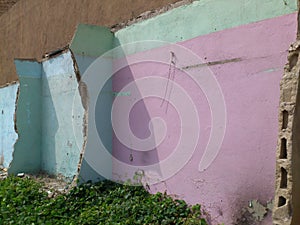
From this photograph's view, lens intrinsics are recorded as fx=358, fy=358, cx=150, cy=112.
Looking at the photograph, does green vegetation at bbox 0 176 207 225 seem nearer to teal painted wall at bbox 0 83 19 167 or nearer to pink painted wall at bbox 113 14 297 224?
pink painted wall at bbox 113 14 297 224

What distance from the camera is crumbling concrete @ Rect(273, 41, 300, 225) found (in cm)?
225

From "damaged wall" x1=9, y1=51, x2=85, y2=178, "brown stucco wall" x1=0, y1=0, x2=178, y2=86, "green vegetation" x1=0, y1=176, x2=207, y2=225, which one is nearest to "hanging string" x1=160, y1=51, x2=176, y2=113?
"brown stucco wall" x1=0, y1=0, x2=178, y2=86

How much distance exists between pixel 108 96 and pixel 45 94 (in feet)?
8.16

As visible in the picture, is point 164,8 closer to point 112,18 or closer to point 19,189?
point 112,18

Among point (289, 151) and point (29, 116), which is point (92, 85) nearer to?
point (29, 116)

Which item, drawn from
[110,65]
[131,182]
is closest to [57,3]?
[110,65]

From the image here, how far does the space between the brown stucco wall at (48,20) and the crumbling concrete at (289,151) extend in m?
2.56

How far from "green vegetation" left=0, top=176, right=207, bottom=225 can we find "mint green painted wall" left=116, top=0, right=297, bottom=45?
1.90 metres

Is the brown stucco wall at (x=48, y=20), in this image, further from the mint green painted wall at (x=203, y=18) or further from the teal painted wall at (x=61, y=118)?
the teal painted wall at (x=61, y=118)

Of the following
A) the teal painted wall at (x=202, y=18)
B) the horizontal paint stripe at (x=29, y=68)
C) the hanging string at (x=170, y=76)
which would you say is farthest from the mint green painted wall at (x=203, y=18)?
the horizontal paint stripe at (x=29, y=68)

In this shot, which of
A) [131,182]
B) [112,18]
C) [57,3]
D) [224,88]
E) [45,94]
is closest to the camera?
[224,88]

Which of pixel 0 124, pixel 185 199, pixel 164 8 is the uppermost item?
pixel 164 8

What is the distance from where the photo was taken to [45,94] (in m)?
7.17

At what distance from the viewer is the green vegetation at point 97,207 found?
3.79 meters
